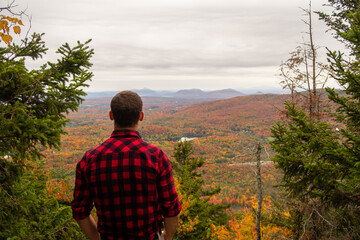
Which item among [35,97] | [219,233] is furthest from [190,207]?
[35,97]

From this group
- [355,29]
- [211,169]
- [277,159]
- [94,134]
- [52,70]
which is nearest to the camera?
[355,29]

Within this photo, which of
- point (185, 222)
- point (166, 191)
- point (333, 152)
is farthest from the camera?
point (185, 222)

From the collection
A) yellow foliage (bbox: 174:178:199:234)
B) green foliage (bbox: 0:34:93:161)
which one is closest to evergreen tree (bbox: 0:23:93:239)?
green foliage (bbox: 0:34:93:161)

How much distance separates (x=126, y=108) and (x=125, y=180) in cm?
65

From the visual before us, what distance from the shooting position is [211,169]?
296 feet

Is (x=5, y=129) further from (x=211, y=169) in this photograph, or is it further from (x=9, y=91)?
(x=211, y=169)

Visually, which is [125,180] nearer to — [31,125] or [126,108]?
[126,108]

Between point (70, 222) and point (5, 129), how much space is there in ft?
8.36

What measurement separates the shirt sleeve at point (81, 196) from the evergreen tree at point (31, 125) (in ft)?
3.73

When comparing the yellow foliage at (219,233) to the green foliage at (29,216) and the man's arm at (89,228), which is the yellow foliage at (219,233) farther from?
the man's arm at (89,228)

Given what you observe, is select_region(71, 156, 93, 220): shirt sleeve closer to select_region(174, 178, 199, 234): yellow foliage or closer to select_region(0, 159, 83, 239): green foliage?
select_region(0, 159, 83, 239): green foliage

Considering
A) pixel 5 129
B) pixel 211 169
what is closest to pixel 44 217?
pixel 5 129

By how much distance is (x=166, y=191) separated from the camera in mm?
1911

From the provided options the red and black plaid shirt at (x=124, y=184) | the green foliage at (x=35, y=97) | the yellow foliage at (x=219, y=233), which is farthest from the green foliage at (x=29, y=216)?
the yellow foliage at (x=219, y=233)
